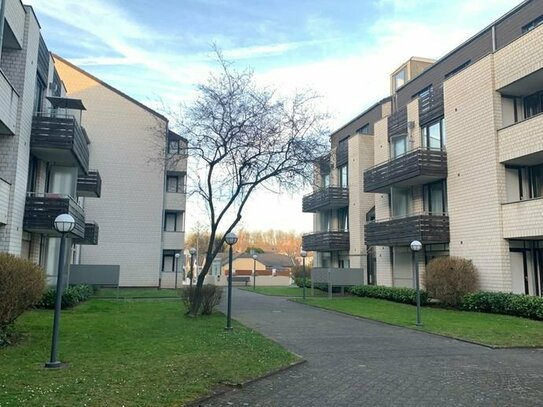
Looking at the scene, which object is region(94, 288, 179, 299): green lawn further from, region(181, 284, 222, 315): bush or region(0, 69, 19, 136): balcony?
region(0, 69, 19, 136): balcony

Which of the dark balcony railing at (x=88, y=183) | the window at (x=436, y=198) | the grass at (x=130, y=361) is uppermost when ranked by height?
the dark balcony railing at (x=88, y=183)

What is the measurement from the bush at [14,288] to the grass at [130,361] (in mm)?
596

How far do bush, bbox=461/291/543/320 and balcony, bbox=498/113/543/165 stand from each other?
500 cm

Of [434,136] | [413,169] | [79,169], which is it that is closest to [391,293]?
[413,169]

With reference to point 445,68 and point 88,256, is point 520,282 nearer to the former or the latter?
point 445,68

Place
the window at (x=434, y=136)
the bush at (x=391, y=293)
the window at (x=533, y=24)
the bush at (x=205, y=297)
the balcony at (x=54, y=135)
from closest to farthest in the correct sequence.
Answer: the bush at (x=205, y=297) → the balcony at (x=54, y=135) → the window at (x=533, y=24) → the bush at (x=391, y=293) → the window at (x=434, y=136)

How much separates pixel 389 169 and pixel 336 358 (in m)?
16.7

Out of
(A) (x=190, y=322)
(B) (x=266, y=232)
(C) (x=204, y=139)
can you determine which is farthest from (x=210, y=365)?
(B) (x=266, y=232)

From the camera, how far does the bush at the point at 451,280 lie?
63.1ft

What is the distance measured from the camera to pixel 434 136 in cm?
2395

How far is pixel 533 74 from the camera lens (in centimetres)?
1756

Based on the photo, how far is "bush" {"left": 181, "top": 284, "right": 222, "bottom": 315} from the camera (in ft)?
53.5

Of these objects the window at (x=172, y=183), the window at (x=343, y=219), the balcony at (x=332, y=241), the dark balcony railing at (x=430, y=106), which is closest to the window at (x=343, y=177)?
the window at (x=343, y=219)

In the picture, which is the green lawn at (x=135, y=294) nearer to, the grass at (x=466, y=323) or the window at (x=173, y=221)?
the window at (x=173, y=221)
